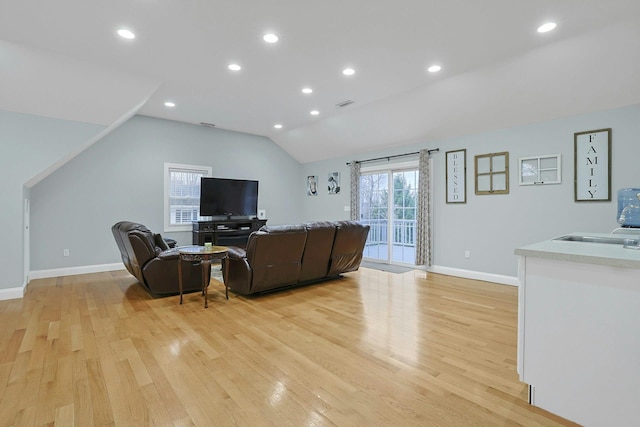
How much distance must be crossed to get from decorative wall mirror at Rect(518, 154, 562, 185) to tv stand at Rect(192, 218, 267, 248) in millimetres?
5290

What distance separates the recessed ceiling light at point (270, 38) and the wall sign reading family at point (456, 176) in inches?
145

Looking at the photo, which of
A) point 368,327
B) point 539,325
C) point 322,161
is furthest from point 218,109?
point 539,325

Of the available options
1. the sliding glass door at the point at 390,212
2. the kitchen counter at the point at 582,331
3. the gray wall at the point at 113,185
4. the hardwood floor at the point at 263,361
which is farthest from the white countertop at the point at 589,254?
the gray wall at the point at 113,185

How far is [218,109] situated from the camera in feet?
18.4

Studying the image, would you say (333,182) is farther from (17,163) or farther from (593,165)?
(17,163)

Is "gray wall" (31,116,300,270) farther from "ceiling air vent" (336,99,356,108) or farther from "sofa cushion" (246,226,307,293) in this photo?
"sofa cushion" (246,226,307,293)

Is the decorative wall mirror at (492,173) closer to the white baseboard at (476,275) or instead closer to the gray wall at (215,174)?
the gray wall at (215,174)

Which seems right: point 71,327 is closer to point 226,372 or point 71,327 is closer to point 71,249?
point 226,372

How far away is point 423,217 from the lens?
5.73 metres

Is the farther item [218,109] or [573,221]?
[218,109]

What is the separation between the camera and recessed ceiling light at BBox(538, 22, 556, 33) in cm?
285

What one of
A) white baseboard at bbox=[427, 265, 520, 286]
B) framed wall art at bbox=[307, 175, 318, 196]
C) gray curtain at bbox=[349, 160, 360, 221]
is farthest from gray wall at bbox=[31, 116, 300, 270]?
white baseboard at bbox=[427, 265, 520, 286]

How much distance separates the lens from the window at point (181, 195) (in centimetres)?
630

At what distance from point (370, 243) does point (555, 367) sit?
5.41 metres
